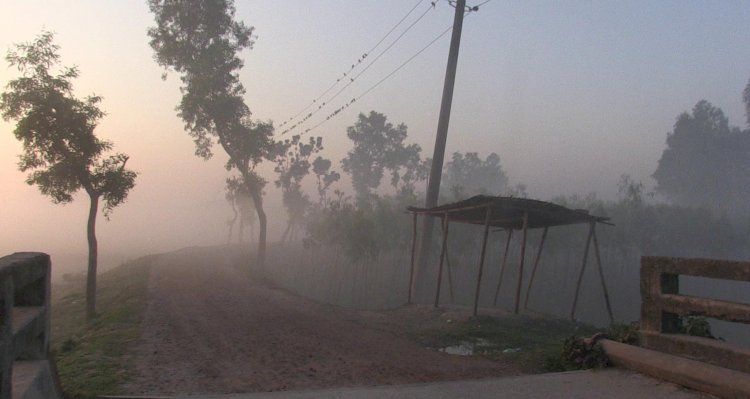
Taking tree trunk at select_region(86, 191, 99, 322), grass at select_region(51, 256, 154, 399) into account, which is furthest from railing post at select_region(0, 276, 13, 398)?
tree trunk at select_region(86, 191, 99, 322)

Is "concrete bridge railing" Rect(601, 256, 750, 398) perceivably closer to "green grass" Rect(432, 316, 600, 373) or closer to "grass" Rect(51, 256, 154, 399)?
"green grass" Rect(432, 316, 600, 373)

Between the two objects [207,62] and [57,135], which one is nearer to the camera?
[57,135]

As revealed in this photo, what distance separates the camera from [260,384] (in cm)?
768

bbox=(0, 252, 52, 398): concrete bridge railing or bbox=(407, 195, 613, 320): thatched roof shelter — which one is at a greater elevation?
bbox=(407, 195, 613, 320): thatched roof shelter

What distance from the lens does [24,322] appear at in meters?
4.17

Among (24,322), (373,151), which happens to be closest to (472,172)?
(373,151)

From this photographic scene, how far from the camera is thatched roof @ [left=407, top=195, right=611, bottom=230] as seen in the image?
604 inches

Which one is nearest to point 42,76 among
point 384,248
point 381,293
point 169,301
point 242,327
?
point 169,301

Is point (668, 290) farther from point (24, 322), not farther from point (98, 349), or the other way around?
point (98, 349)

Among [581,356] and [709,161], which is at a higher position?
[709,161]

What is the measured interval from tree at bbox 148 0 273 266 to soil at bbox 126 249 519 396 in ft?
63.4

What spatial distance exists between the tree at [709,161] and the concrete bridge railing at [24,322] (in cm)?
10325

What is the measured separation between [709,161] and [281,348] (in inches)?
3961

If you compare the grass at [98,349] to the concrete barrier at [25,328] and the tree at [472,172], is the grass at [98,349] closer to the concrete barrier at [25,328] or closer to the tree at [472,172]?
the concrete barrier at [25,328]
